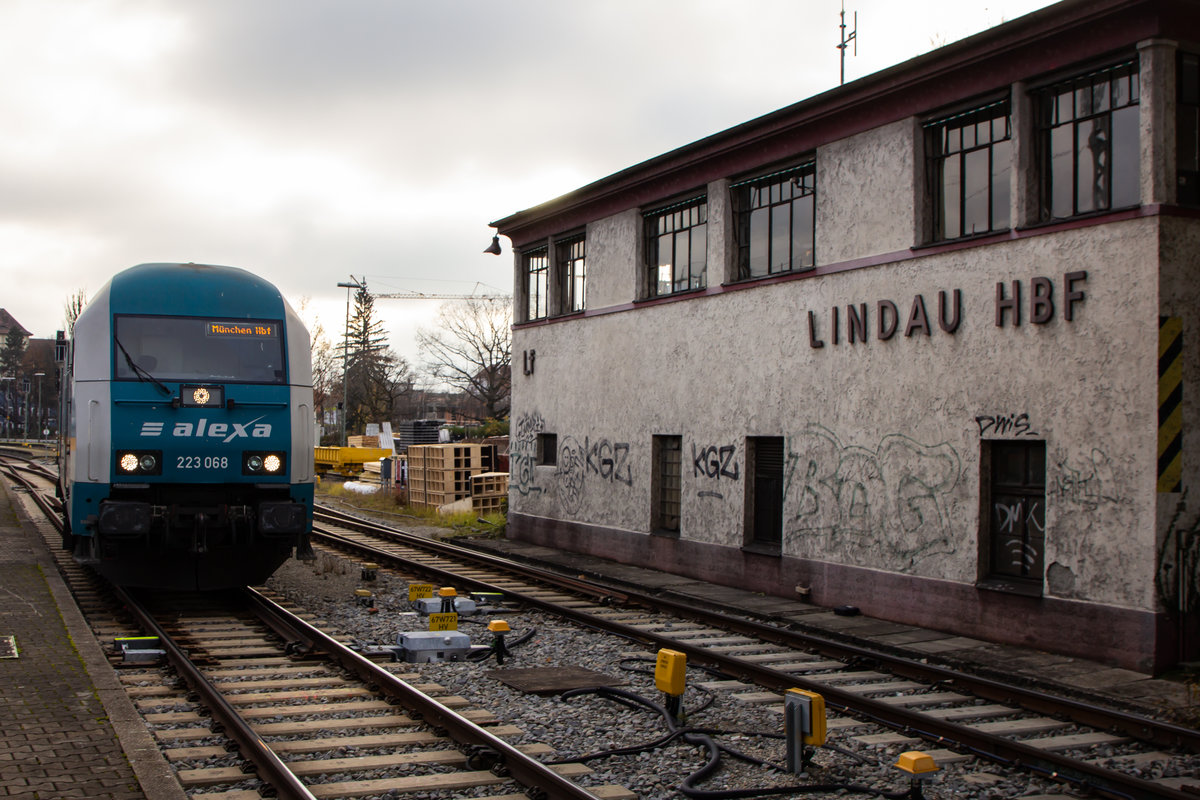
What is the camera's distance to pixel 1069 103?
10.3m

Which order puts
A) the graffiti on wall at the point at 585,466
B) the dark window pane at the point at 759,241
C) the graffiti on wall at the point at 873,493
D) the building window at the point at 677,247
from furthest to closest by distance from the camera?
the graffiti on wall at the point at 585,466 < the building window at the point at 677,247 < the dark window pane at the point at 759,241 < the graffiti on wall at the point at 873,493

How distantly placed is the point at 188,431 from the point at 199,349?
37.6 inches

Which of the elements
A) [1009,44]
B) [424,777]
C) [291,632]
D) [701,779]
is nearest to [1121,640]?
[701,779]

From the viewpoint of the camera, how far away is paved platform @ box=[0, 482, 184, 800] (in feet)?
18.7

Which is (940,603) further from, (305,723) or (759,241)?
(305,723)

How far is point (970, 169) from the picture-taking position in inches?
449

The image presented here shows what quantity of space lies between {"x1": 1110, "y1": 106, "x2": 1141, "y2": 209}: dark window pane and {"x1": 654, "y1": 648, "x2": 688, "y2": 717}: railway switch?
20.0 feet

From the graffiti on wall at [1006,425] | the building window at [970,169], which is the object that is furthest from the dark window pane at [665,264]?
the graffiti on wall at [1006,425]

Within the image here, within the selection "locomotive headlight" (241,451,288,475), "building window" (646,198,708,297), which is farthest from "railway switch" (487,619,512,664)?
"building window" (646,198,708,297)

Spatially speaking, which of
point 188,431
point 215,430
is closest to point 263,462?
point 215,430

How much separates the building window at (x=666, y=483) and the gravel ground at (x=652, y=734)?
5.32 metres

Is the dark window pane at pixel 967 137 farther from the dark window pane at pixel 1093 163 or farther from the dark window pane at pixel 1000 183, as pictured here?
the dark window pane at pixel 1093 163

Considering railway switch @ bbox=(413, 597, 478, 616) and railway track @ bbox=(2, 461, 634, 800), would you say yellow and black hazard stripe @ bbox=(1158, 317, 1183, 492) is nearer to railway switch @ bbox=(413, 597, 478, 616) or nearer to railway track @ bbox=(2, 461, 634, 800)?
railway track @ bbox=(2, 461, 634, 800)

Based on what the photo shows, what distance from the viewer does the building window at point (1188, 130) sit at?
9602mm
